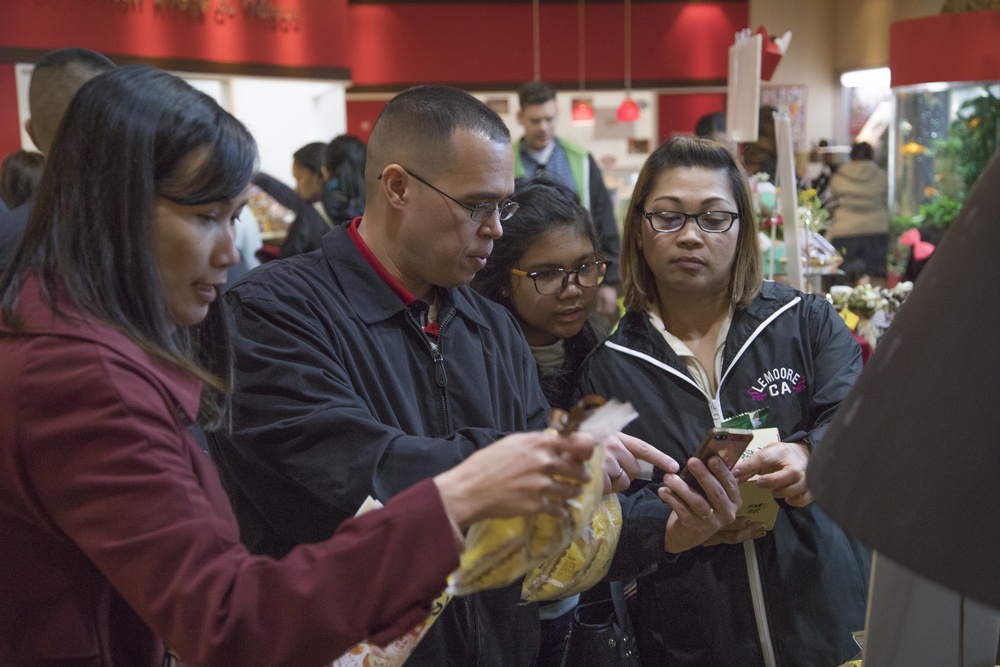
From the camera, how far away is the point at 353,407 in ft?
5.48

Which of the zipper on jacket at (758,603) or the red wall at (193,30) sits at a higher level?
the red wall at (193,30)

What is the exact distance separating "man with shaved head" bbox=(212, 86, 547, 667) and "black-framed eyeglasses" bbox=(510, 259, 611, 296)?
427 millimetres

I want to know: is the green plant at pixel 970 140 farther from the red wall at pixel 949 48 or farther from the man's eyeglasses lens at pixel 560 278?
the man's eyeglasses lens at pixel 560 278

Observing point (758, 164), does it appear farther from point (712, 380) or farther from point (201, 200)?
point (201, 200)

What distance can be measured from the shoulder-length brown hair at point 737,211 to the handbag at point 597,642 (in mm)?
786

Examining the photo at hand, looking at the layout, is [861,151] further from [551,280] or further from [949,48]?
[551,280]

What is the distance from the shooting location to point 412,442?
1.62m

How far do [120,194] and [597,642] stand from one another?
125 centimetres

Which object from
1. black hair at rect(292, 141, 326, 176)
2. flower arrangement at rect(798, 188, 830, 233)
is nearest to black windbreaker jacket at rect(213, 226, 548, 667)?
flower arrangement at rect(798, 188, 830, 233)

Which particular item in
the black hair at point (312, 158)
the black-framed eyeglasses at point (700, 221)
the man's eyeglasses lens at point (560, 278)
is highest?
the black hair at point (312, 158)

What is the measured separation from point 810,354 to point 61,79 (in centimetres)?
228

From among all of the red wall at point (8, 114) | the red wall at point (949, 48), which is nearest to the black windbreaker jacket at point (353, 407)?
the red wall at point (8, 114)

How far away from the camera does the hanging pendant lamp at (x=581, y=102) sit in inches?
467

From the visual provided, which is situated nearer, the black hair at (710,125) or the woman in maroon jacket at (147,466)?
the woman in maroon jacket at (147,466)
